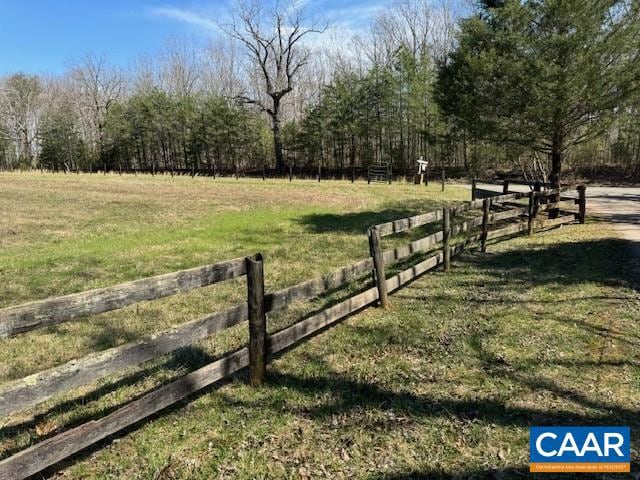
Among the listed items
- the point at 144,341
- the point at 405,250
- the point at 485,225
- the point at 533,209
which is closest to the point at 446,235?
the point at 405,250

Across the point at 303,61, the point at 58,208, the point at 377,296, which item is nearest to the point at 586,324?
the point at 377,296

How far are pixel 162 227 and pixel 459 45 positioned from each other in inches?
410

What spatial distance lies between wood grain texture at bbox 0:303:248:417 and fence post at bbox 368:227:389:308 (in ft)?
8.89

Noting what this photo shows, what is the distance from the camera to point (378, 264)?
619cm

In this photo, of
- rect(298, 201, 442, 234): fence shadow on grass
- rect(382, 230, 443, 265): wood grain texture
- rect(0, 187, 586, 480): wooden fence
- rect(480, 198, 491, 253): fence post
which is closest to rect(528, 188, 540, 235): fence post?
rect(480, 198, 491, 253): fence post

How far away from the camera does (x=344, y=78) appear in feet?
148

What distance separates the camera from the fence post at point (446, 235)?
7.94 m

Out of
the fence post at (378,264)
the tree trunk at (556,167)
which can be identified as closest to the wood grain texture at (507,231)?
the tree trunk at (556,167)

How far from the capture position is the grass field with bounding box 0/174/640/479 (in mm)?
3229

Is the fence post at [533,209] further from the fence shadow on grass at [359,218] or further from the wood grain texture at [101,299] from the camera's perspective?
the wood grain texture at [101,299]

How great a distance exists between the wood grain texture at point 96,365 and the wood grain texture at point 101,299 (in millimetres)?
299

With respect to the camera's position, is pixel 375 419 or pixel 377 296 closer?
pixel 375 419

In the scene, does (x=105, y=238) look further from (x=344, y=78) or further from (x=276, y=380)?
(x=344, y=78)

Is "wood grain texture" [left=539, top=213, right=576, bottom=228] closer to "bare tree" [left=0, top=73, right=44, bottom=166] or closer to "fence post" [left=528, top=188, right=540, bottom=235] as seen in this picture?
"fence post" [left=528, top=188, right=540, bottom=235]
